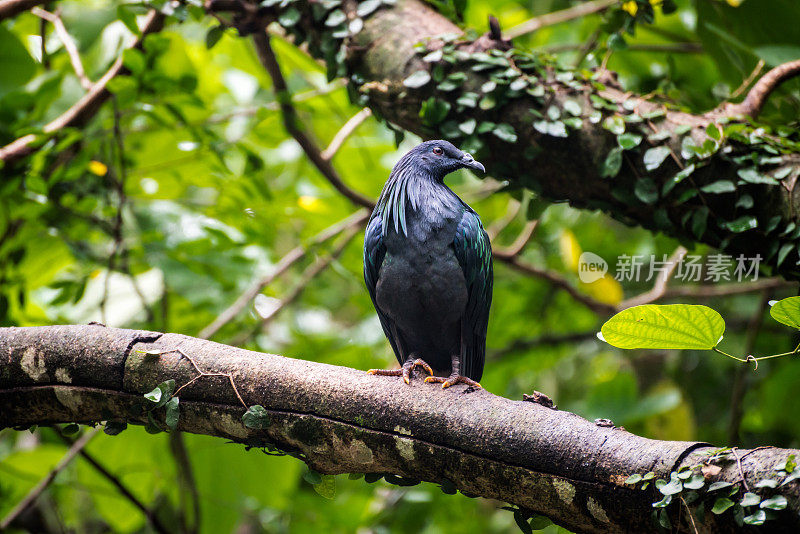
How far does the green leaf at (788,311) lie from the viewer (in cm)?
197

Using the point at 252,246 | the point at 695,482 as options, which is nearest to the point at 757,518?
the point at 695,482

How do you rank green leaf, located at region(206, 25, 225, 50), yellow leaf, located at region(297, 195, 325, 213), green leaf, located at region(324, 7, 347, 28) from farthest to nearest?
yellow leaf, located at region(297, 195, 325, 213)
green leaf, located at region(206, 25, 225, 50)
green leaf, located at region(324, 7, 347, 28)

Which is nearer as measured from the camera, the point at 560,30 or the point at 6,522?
the point at 6,522

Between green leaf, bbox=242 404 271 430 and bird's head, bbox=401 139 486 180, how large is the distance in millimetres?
1324

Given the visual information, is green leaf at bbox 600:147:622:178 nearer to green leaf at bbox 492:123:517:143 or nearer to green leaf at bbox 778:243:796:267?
green leaf at bbox 492:123:517:143

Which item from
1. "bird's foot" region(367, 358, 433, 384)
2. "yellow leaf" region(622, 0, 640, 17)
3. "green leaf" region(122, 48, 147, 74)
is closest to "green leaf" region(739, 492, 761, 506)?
"bird's foot" region(367, 358, 433, 384)

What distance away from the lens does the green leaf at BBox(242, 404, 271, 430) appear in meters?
2.31

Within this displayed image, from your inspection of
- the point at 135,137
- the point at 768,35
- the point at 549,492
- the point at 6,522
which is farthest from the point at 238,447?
the point at 768,35

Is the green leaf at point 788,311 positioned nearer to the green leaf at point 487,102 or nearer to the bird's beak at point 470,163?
the bird's beak at point 470,163

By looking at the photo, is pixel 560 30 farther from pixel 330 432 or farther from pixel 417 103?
pixel 330 432

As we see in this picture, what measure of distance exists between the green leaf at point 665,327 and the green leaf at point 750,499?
423mm

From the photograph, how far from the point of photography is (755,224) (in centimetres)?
311

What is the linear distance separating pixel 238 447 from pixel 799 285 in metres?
3.41

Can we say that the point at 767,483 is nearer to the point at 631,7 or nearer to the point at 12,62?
the point at 631,7
